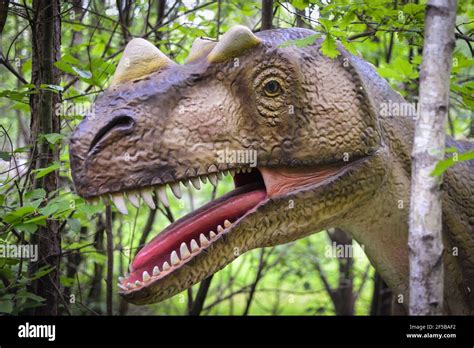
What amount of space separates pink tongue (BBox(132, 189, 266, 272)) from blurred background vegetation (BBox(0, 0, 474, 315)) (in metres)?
0.48

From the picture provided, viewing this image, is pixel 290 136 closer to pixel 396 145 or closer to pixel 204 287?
pixel 396 145

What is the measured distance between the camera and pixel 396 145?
9.75 ft

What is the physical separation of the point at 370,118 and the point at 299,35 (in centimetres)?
47

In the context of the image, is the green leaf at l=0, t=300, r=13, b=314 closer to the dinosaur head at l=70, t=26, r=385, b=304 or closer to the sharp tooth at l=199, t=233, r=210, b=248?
the dinosaur head at l=70, t=26, r=385, b=304

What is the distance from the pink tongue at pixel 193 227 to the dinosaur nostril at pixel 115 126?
1.51 feet

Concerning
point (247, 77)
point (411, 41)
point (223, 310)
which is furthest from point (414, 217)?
point (223, 310)

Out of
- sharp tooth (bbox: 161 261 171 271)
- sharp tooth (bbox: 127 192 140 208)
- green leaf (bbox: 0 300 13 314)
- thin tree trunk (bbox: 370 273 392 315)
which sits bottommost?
thin tree trunk (bbox: 370 273 392 315)

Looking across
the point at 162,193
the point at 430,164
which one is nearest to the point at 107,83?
the point at 162,193

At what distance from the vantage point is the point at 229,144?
2.63 meters

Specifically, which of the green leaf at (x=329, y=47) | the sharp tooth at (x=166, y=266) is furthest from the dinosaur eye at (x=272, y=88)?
the sharp tooth at (x=166, y=266)

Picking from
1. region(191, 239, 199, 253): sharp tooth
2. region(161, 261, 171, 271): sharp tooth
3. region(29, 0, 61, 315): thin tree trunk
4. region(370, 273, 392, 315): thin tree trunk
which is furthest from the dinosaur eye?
region(370, 273, 392, 315): thin tree trunk

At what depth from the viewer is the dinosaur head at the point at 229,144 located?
8.23 feet

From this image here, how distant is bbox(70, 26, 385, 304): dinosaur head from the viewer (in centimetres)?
251

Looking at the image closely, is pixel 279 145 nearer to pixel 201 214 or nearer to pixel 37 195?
pixel 201 214
